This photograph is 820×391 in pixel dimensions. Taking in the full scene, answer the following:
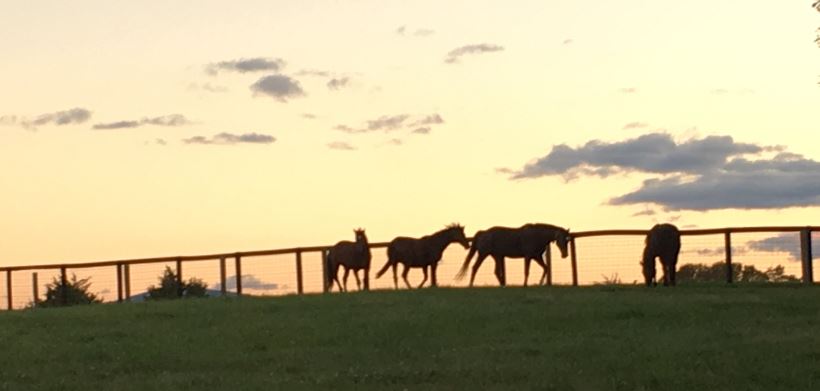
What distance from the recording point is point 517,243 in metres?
39.1

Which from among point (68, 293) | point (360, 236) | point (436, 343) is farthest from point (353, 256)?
point (436, 343)

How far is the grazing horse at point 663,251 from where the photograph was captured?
35.3 meters

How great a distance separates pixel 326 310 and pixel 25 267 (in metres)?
22.1

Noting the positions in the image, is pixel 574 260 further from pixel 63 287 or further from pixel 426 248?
pixel 63 287

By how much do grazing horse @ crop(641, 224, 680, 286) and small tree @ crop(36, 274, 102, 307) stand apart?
1973cm

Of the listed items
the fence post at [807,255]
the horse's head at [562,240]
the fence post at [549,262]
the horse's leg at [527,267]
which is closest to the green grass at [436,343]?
the fence post at [807,255]

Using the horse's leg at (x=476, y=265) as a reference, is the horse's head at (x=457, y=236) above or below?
above

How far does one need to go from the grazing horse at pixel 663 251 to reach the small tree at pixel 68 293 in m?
19.7

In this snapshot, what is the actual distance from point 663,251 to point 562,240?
3897mm

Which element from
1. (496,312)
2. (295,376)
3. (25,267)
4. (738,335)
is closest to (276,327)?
(496,312)

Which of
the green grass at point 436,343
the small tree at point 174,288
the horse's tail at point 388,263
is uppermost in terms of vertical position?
the horse's tail at point 388,263

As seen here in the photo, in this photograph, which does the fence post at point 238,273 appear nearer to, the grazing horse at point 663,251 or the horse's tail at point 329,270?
the horse's tail at point 329,270

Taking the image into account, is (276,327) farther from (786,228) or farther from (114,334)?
(786,228)

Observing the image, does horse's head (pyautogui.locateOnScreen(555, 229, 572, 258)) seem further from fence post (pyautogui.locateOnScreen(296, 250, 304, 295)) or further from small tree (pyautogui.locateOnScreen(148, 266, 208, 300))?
small tree (pyautogui.locateOnScreen(148, 266, 208, 300))
